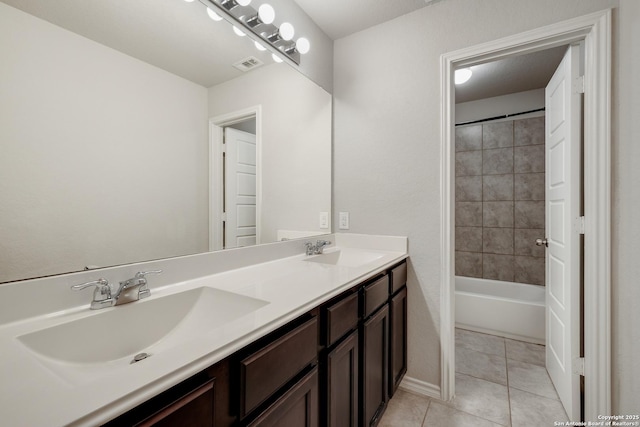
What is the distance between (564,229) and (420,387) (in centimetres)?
126

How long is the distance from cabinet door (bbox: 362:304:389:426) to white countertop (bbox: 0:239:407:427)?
0.36 m

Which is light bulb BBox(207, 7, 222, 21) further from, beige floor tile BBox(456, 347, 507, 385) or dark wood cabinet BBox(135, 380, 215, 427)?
beige floor tile BBox(456, 347, 507, 385)

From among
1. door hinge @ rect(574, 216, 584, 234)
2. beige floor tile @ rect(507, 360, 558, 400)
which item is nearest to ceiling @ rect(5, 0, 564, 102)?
door hinge @ rect(574, 216, 584, 234)

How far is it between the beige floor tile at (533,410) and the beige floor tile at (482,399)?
0.04m

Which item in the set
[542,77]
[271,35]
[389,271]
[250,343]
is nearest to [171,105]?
[271,35]

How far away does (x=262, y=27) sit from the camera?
58.8 inches

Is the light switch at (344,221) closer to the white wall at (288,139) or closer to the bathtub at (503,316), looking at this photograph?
the white wall at (288,139)

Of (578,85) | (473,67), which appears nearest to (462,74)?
(473,67)

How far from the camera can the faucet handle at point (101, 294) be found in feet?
2.76

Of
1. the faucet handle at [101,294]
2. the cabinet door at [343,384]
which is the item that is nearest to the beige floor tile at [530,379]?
the cabinet door at [343,384]

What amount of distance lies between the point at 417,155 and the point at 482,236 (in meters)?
2.23

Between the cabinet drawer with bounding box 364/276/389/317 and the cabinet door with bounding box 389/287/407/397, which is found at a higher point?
the cabinet drawer with bounding box 364/276/389/317

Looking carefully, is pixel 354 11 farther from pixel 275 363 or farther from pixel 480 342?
pixel 480 342

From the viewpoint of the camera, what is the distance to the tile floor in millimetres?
1534
